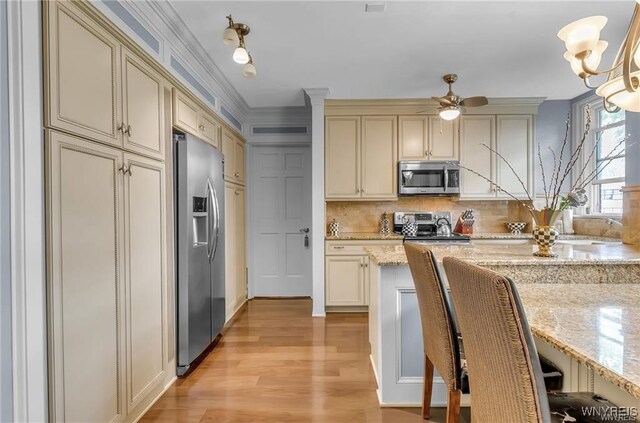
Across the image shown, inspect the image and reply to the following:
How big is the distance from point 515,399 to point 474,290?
0.27m

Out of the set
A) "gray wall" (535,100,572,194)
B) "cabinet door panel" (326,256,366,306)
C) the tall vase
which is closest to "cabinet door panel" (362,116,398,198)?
"cabinet door panel" (326,256,366,306)

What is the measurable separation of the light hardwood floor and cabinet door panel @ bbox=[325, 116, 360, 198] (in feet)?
5.26

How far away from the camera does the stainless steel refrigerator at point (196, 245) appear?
228cm

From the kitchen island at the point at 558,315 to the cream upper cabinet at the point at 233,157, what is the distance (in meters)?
2.06

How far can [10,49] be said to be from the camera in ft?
3.63

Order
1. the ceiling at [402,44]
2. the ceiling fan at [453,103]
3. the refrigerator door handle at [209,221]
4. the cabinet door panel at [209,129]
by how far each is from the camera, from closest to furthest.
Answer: the ceiling at [402,44] < the refrigerator door handle at [209,221] < the cabinet door panel at [209,129] < the ceiling fan at [453,103]

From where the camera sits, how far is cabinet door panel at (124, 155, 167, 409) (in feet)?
5.75

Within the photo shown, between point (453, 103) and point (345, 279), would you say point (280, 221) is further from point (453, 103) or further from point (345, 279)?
point (453, 103)

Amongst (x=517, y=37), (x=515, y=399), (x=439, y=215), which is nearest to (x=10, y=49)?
(x=515, y=399)

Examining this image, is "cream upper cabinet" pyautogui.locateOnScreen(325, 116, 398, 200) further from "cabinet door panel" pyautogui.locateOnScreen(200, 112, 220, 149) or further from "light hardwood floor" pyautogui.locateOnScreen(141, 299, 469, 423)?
"light hardwood floor" pyautogui.locateOnScreen(141, 299, 469, 423)

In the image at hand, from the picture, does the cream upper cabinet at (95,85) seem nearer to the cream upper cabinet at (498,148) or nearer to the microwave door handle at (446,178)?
the microwave door handle at (446,178)

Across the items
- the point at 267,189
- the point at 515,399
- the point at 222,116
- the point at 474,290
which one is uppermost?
the point at 222,116

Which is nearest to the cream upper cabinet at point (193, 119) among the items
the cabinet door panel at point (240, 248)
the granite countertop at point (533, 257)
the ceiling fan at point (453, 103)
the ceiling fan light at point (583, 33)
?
the cabinet door panel at point (240, 248)

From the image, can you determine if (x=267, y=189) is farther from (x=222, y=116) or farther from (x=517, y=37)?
(x=517, y=37)
